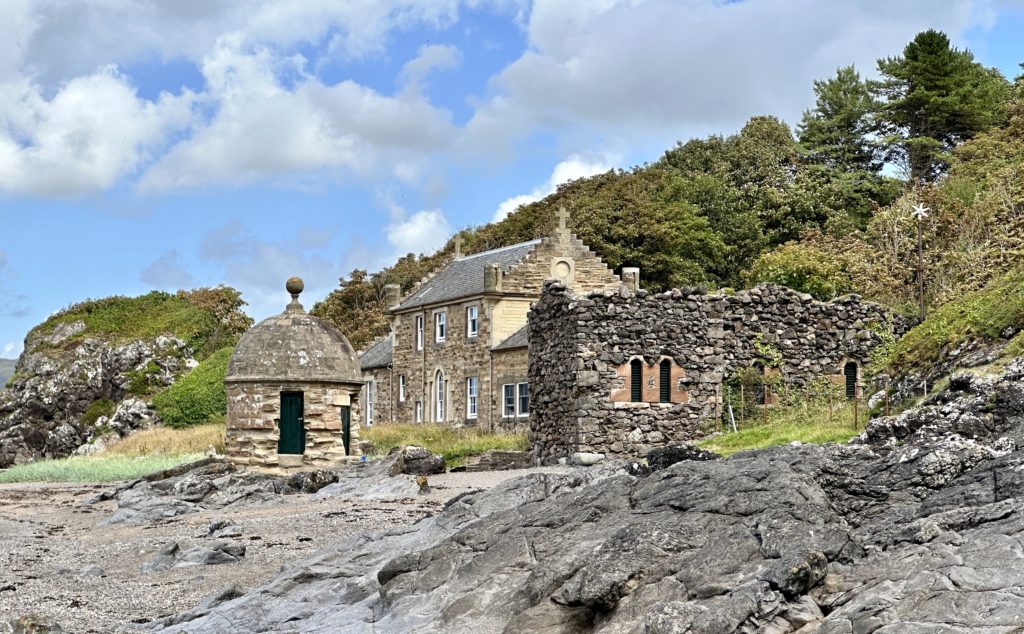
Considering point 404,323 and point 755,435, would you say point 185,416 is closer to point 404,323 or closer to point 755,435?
point 404,323

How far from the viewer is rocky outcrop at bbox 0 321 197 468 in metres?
54.3

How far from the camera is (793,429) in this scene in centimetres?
2458

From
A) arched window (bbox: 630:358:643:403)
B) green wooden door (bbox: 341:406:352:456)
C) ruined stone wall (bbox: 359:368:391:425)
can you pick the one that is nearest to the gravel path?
arched window (bbox: 630:358:643:403)

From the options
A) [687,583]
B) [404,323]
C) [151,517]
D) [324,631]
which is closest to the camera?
[687,583]

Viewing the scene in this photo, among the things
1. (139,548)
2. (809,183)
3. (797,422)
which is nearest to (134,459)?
(139,548)

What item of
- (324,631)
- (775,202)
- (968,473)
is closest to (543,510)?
(324,631)

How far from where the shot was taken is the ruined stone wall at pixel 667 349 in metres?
29.4

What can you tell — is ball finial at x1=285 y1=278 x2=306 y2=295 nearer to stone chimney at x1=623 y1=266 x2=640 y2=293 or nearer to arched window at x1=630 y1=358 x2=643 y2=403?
arched window at x1=630 y1=358 x2=643 y2=403

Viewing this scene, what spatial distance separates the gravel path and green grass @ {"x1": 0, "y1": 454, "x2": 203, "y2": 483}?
20.0 ft

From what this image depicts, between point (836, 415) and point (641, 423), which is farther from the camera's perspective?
point (641, 423)

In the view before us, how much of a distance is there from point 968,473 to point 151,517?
1730 centimetres

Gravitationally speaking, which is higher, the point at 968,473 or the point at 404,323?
the point at 404,323

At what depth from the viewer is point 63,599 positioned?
15922 mm

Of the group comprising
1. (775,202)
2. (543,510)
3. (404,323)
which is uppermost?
(775,202)
